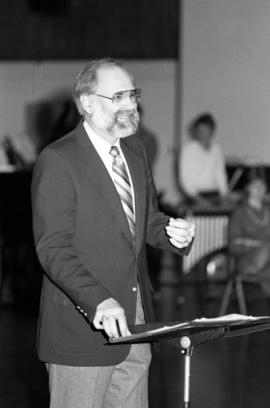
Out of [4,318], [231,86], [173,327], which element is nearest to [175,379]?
[4,318]

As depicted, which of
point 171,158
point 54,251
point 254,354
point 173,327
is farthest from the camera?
point 171,158

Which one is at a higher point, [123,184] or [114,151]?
[114,151]

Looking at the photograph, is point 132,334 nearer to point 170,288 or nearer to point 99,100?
point 99,100

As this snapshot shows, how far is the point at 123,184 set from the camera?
3.49 m

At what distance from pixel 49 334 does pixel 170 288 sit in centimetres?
683

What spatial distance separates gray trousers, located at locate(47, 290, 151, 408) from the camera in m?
3.40

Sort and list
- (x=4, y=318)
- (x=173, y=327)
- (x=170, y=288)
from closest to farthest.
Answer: (x=173, y=327) → (x=4, y=318) → (x=170, y=288)

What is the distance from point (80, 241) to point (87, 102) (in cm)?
46

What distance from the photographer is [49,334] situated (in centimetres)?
342

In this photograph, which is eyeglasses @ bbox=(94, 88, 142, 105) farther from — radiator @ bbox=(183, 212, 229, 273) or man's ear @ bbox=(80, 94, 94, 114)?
radiator @ bbox=(183, 212, 229, 273)

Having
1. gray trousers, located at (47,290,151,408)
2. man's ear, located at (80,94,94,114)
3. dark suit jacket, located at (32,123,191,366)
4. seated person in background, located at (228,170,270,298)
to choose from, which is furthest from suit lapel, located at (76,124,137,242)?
seated person in background, located at (228,170,270,298)

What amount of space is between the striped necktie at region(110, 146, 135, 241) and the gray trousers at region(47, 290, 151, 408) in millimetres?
280

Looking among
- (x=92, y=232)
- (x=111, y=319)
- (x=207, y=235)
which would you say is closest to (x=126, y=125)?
(x=92, y=232)

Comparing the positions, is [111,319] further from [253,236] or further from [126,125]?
[253,236]
